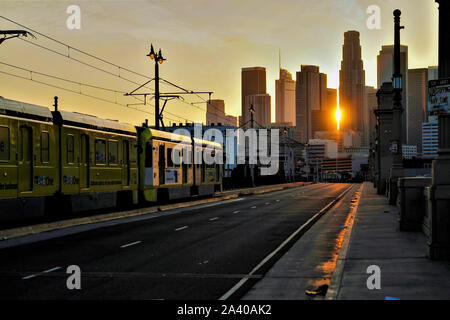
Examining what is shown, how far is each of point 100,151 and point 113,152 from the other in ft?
4.55

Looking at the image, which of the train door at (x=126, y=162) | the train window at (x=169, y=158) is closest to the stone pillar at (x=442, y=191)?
the train door at (x=126, y=162)

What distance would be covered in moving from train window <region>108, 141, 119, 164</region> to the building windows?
204 inches

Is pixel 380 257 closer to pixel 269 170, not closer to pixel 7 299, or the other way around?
pixel 7 299

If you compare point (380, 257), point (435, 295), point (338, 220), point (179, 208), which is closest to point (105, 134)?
point (179, 208)

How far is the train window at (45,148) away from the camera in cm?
1895

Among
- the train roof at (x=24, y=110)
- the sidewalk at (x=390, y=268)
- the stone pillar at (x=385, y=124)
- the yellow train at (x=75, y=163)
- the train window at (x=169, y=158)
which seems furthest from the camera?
the stone pillar at (x=385, y=124)

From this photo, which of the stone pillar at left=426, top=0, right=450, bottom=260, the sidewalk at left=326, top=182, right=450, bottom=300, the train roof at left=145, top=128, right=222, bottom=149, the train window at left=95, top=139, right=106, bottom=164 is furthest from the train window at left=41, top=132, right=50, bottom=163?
the stone pillar at left=426, top=0, right=450, bottom=260

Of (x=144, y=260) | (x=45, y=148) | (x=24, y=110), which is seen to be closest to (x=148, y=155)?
(x=45, y=148)

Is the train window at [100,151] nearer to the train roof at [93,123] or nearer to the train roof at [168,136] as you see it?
the train roof at [93,123]

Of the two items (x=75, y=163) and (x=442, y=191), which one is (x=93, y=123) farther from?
(x=442, y=191)

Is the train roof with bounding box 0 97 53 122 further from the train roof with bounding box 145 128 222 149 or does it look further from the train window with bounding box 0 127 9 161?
the train roof with bounding box 145 128 222 149
